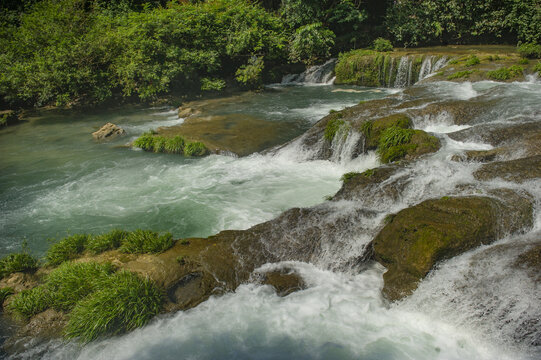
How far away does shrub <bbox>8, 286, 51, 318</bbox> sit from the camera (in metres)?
5.87

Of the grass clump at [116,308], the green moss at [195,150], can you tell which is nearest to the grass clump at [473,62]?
the green moss at [195,150]

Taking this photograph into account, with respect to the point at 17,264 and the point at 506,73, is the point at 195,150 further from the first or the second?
the point at 506,73

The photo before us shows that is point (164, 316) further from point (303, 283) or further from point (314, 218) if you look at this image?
point (314, 218)

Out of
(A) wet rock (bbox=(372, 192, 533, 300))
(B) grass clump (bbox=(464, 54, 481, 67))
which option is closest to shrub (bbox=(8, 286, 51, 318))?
(A) wet rock (bbox=(372, 192, 533, 300))

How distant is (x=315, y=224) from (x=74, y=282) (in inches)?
190

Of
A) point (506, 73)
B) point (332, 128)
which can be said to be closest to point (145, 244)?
point (332, 128)

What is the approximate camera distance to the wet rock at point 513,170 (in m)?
7.25

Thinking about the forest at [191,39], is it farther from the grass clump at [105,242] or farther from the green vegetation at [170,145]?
the grass clump at [105,242]

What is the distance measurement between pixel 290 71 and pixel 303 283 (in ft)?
80.1

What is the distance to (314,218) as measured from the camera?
7.60 meters

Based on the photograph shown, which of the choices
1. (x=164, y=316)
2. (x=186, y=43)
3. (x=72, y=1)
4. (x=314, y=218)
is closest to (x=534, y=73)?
(x=314, y=218)

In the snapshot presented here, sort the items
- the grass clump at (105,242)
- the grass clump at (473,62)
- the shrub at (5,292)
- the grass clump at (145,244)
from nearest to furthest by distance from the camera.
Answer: the shrub at (5,292) < the grass clump at (145,244) < the grass clump at (105,242) < the grass clump at (473,62)

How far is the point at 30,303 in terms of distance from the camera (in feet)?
19.4

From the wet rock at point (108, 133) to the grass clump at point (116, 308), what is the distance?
1289cm
